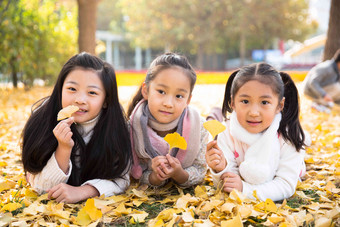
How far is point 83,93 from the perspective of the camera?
7.16 feet

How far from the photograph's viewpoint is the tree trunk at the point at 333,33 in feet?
23.1

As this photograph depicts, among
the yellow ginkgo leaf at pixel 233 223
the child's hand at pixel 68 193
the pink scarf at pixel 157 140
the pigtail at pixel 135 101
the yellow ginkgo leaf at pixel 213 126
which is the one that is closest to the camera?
the yellow ginkgo leaf at pixel 233 223

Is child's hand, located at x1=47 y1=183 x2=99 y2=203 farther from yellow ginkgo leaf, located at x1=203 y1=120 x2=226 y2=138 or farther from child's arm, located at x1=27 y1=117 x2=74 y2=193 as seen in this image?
yellow ginkgo leaf, located at x1=203 y1=120 x2=226 y2=138

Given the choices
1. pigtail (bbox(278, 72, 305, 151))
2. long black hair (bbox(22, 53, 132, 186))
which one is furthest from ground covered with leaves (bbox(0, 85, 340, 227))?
pigtail (bbox(278, 72, 305, 151))

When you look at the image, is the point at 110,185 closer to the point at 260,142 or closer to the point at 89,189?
the point at 89,189

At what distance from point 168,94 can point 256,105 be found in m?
0.52

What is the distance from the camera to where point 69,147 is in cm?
206

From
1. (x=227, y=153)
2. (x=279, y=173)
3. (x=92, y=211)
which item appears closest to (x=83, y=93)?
(x=92, y=211)

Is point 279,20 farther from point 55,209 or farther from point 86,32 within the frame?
point 55,209

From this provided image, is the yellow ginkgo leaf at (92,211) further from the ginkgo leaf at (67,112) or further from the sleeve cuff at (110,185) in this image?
the ginkgo leaf at (67,112)

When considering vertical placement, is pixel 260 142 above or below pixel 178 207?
above

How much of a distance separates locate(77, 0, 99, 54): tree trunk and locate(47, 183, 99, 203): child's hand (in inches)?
240

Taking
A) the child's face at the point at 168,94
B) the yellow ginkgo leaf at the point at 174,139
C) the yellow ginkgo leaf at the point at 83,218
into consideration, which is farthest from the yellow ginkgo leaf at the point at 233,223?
the child's face at the point at 168,94

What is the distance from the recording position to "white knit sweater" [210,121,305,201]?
2.13 metres
